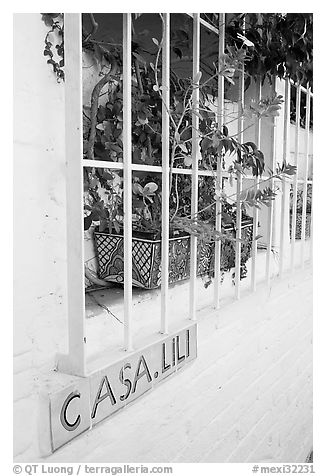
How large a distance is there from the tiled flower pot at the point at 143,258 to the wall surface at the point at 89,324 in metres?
0.22

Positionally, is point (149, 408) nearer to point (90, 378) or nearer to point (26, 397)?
point (90, 378)

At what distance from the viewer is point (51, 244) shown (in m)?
1.25

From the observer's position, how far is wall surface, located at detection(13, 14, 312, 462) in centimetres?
117

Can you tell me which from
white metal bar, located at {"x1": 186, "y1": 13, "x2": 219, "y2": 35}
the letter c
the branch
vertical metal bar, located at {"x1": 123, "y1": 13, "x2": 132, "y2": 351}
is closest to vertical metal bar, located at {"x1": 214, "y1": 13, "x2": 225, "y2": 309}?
white metal bar, located at {"x1": 186, "y1": 13, "x2": 219, "y2": 35}

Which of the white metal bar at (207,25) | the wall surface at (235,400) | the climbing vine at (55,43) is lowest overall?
the wall surface at (235,400)

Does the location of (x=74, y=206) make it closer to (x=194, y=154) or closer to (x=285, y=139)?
(x=194, y=154)

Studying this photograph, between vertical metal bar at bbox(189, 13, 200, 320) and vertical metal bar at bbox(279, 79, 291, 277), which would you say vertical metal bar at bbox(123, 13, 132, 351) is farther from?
vertical metal bar at bbox(279, 79, 291, 277)

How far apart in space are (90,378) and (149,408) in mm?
380

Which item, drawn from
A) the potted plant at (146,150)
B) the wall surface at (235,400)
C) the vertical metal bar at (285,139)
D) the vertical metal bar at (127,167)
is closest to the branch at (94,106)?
the potted plant at (146,150)

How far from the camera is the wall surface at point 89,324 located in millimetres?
1173

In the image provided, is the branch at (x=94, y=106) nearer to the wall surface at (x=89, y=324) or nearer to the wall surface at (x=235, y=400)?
the wall surface at (x=89, y=324)

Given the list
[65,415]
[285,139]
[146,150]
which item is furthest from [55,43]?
[285,139]

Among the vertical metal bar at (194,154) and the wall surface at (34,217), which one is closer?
the wall surface at (34,217)

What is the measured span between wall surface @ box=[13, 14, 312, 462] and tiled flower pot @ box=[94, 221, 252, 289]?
0.22 meters
